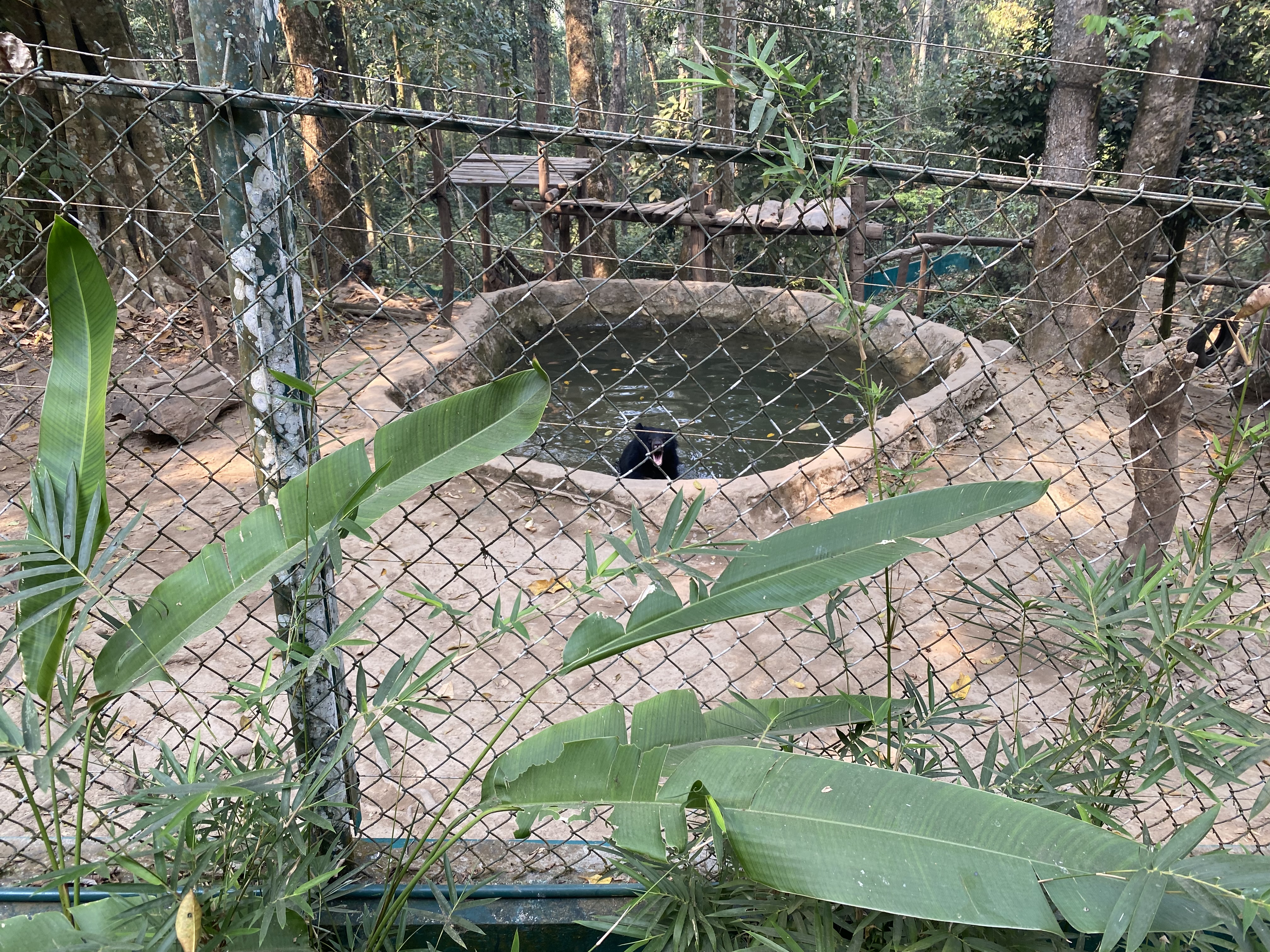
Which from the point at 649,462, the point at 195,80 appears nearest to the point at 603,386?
the point at 649,462

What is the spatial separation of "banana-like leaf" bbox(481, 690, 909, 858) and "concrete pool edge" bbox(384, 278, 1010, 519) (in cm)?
61

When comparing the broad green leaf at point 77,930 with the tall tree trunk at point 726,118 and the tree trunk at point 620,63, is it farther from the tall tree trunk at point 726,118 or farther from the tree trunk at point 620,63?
the tree trunk at point 620,63

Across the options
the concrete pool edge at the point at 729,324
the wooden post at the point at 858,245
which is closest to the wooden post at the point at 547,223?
the concrete pool edge at the point at 729,324

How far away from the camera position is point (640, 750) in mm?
1290

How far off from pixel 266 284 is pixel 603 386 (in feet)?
17.0

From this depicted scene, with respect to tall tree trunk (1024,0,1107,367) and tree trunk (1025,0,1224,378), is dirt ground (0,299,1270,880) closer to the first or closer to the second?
tree trunk (1025,0,1224,378)

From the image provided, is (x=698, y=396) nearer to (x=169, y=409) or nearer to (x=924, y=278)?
Answer: (x=924, y=278)

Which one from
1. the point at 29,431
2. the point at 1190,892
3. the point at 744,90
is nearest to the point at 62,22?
the point at 29,431

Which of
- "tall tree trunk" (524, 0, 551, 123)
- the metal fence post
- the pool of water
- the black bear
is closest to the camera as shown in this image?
the metal fence post

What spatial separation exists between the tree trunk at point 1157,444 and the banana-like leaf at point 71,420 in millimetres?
2435

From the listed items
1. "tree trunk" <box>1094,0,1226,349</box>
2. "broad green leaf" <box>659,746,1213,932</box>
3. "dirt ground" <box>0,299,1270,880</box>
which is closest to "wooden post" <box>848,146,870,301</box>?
"tree trunk" <box>1094,0,1226,349</box>

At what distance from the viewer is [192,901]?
106 centimetres

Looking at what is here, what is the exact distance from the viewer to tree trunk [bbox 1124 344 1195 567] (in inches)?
107

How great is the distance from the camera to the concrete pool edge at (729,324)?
4.09 m
